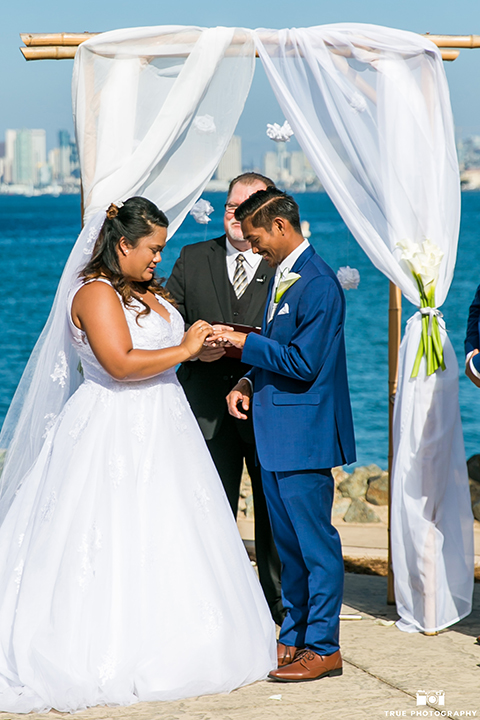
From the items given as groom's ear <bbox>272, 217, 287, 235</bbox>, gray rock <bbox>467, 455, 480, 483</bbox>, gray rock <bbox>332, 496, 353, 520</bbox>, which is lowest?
gray rock <bbox>332, 496, 353, 520</bbox>

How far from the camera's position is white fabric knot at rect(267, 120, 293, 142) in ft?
12.0

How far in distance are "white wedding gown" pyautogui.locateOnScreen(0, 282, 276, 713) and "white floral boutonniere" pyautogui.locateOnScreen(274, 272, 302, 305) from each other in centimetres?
42

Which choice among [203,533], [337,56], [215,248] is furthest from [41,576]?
[337,56]

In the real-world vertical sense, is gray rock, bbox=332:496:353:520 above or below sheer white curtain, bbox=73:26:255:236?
below

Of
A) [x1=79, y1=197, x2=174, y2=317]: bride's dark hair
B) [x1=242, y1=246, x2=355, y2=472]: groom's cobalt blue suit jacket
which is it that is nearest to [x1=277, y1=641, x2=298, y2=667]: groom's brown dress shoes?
[x1=242, y1=246, x2=355, y2=472]: groom's cobalt blue suit jacket

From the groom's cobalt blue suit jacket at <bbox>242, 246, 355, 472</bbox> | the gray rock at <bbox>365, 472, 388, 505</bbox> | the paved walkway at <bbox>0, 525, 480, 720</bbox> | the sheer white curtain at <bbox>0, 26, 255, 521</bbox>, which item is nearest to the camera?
the paved walkway at <bbox>0, 525, 480, 720</bbox>

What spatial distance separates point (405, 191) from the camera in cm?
362

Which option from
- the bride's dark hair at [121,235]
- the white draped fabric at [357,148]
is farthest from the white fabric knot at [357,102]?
the bride's dark hair at [121,235]

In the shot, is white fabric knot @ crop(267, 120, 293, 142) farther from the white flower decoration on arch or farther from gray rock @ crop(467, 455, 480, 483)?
gray rock @ crop(467, 455, 480, 483)

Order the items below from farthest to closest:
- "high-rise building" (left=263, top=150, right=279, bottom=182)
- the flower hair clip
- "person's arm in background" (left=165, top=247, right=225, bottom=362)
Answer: "high-rise building" (left=263, top=150, right=279, bottom=182)
"person's arm in background" (left=165, top=247, right=225, bottom=362)
the flower hair clip

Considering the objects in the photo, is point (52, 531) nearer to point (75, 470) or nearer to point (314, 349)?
point (75, 470)

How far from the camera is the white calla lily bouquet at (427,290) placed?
3.61 meters

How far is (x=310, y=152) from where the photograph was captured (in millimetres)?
3562

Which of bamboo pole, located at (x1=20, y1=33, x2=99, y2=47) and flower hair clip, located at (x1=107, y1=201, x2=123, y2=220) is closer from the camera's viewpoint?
flower hair clip, located at (x1=107, y1=201, x2=123, y2=220)
